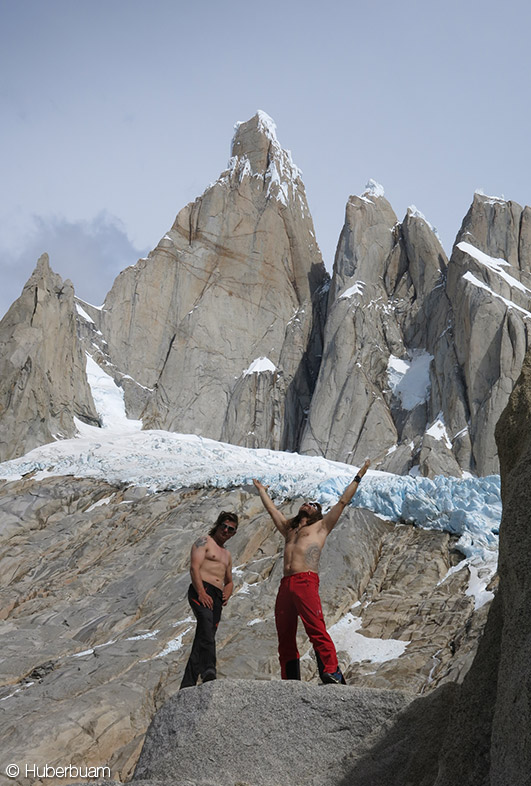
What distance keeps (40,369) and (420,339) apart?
1146 inches

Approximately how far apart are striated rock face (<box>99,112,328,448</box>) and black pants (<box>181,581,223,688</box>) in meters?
44.9

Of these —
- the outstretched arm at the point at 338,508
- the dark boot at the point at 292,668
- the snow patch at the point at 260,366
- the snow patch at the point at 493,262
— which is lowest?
the dark boot at the point at 292,668

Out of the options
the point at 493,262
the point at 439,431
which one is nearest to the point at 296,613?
the point at 439,431

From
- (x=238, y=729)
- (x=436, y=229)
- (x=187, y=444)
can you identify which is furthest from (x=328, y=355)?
(x=238, y=729)

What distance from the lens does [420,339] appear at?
175 ft

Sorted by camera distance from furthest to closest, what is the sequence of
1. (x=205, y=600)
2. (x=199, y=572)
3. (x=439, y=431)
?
(x=439, y=431)
(x=199, y=572)
(x=205, y=600)

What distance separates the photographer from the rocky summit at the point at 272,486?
4402mm

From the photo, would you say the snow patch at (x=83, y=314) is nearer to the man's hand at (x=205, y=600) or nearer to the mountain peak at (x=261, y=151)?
the mountain peak at (x=261, y=151)

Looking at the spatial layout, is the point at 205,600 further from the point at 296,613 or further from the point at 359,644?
the point at 359,644

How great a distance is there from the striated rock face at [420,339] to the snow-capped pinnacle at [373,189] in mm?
176

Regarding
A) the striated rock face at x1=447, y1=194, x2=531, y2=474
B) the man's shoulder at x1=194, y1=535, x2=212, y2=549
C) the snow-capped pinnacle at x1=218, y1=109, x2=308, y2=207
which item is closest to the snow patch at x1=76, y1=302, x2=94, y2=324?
the snow-capped pinnacle at x1=218, y1=109, x2=308, y2=207

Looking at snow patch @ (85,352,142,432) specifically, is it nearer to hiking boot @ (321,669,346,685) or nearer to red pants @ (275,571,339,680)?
red pants @ (275,571,339,680)

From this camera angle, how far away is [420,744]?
4.03 meters

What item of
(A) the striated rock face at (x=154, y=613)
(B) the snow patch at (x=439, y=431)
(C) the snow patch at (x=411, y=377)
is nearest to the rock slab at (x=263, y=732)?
(A) the striated rock face at (x=154, y=613)
